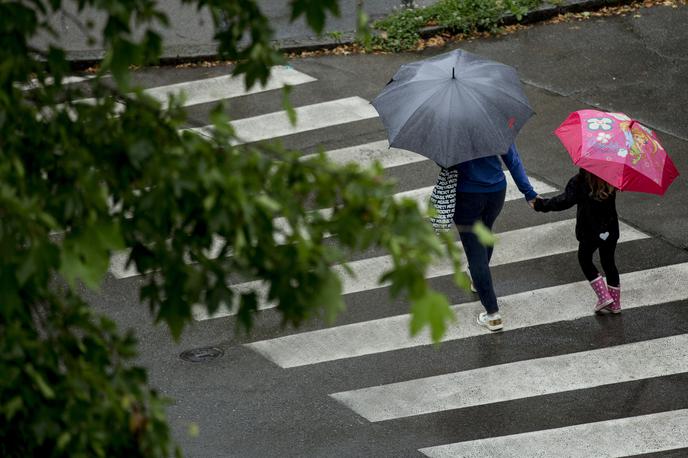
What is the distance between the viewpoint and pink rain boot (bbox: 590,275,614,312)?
9.55 metres

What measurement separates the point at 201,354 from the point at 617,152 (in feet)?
12.1

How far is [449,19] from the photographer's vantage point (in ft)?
50.5

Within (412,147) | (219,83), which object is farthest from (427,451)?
(219,83)

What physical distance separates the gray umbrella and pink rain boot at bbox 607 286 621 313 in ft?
5.31

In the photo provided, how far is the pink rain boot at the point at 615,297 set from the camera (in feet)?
31.4

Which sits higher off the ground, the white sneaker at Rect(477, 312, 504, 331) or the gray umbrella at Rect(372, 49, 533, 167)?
the gray umbrella at Rect(372, 49, 533, 167)

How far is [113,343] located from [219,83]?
410 inches

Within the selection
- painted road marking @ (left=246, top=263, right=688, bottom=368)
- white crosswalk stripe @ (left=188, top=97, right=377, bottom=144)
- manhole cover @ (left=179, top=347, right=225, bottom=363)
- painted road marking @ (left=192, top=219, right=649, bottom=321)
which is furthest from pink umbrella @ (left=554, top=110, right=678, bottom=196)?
white crosswalk stripe @ (left=188, top=97, right=377, bottom=144)

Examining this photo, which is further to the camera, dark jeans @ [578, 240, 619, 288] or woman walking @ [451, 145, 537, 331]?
dark jeans @ [578, 240, 619, 288]

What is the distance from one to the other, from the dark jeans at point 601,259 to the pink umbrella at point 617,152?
0.62 meters

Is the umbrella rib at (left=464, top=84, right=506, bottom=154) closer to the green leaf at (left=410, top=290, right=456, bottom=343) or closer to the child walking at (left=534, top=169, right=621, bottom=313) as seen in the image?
the child walking at (left=534, top=169, right=621, bottom=313)

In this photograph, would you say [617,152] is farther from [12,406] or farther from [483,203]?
[12,406]

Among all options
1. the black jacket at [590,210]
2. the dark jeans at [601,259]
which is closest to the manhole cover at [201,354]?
the black jacket at [590,210]

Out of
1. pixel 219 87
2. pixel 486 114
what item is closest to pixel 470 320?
pixel 486 114
